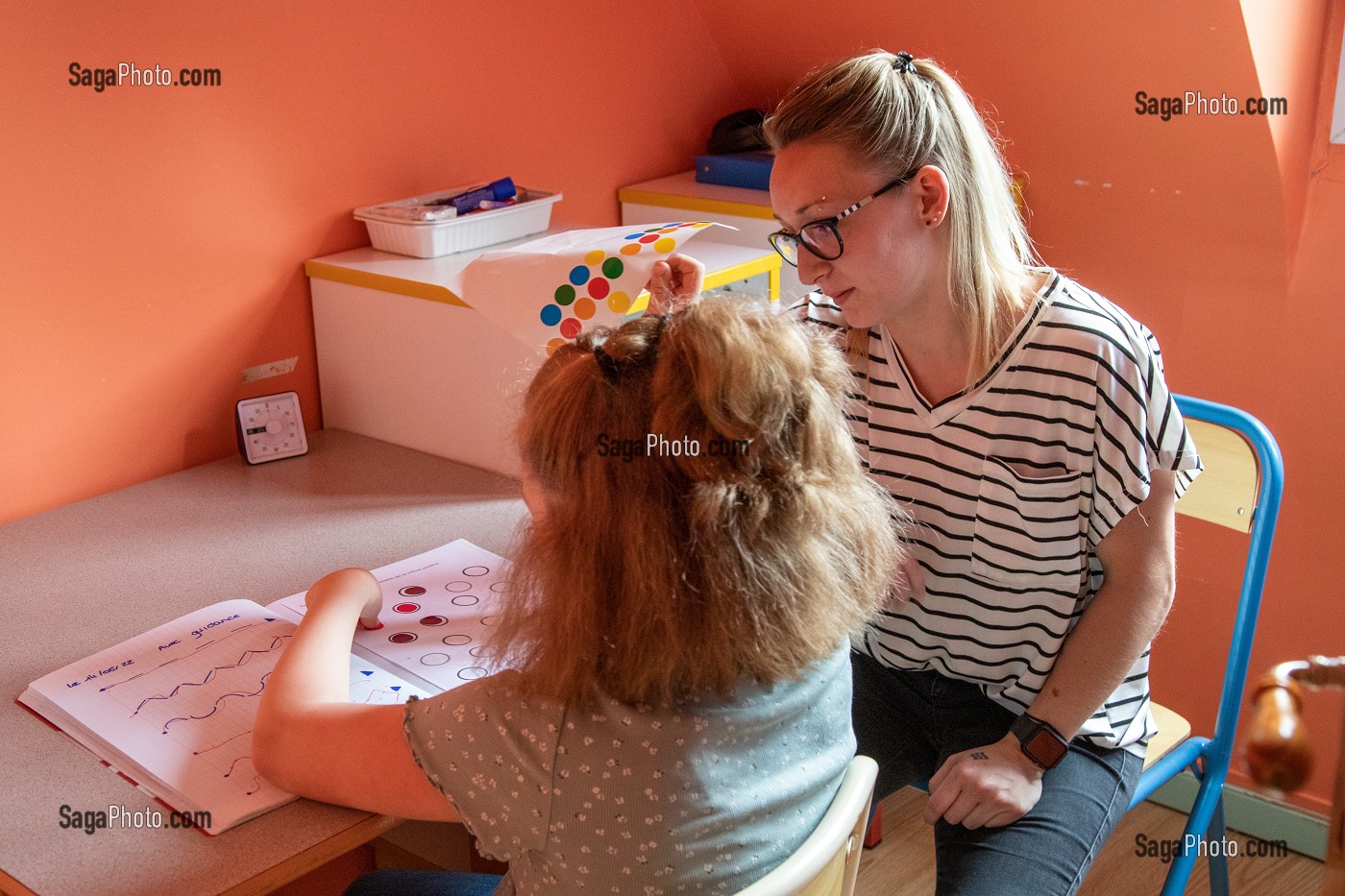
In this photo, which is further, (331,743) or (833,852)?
(331,743)

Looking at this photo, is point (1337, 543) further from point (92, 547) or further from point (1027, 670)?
point (92, 547)

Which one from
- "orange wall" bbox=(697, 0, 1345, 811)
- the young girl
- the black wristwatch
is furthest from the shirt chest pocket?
"orange wall" bbox=(697, 0, 1345, 811)

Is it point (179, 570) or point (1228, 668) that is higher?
point (179, 570)

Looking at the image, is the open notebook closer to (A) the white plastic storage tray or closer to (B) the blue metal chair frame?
(A) the white plastic storage tray

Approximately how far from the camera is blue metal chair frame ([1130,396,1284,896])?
1.42 metres

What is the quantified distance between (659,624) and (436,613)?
559 millimetres

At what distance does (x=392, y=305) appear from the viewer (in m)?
1.86

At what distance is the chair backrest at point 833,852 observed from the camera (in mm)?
852

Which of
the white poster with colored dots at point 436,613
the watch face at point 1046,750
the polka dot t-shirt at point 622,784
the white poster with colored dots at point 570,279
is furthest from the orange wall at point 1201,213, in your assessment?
the polka dot t-shirt at point 622,784

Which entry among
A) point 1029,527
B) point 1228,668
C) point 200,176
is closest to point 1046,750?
point 1029,527

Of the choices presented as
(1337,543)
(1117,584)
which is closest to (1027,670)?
(1117,584)

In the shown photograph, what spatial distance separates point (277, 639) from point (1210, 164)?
1.58m

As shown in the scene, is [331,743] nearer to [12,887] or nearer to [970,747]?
[12,887]

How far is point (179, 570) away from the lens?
1.48 m
